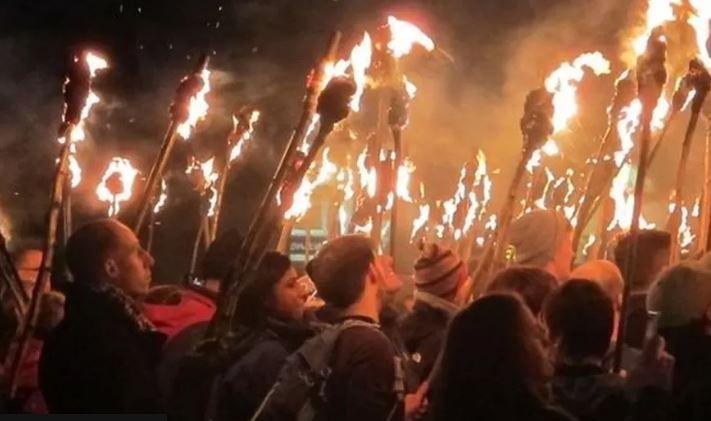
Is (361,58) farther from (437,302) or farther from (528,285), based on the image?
(528,285)

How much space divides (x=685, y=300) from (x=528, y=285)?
75 cm

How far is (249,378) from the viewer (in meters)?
4.54

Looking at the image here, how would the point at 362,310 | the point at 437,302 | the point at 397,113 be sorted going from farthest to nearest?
1. the point at 397,113
2. the point at 437,302
3. the point at 362,310

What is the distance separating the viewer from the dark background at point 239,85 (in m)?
13.5

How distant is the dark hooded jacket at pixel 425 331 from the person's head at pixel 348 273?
270mm

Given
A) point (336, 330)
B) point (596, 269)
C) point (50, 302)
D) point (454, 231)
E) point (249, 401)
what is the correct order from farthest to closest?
point (454, 231) < point (50, 302) < point (596, 269) < point (249, 401) < point (336, 330)

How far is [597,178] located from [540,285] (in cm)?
184

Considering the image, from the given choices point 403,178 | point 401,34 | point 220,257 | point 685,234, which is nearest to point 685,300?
point 220,257

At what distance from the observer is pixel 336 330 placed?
4152mm

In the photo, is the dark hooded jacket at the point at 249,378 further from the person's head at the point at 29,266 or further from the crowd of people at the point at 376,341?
the person's head at the point at 29,266

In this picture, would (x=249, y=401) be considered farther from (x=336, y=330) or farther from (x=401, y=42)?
(x=401, y=42)

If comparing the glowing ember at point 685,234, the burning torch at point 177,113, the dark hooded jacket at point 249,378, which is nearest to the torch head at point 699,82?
the dark hooded jacket at point 249,378

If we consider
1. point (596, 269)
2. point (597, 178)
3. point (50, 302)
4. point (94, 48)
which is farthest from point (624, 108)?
point (94, 48)

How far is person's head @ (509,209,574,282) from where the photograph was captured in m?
5.52
